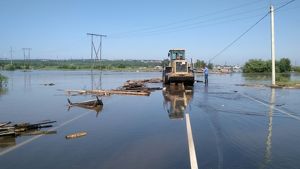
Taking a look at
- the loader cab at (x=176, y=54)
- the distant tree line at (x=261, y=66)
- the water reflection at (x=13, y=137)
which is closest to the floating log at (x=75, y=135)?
→ the water reflection at (x=13, y=137)

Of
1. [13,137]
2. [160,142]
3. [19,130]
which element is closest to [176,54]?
[19,130]

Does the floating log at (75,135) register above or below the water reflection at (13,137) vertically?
above

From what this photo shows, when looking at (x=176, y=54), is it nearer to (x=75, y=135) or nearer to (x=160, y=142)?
(x=75, y=135)

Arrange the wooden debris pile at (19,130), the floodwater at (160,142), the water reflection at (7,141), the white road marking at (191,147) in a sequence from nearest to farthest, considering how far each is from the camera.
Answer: the white road marking at (191,147)
the floodwater at (160,142)
the water reflection at (7,141)
the wooden debris pile at (19,130)

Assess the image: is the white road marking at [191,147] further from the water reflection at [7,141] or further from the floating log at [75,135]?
the water reflection at [7,141]

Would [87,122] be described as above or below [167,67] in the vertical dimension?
below

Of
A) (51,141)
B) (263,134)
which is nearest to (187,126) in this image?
(263,134)

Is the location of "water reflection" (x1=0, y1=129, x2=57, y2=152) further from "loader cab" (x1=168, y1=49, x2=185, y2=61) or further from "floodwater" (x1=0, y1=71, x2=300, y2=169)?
"loader cab" (x1=168, y1=49, x2=185, y2=61)

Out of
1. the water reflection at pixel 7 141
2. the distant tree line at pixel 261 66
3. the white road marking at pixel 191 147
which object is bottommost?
the water reflection at pixel 7 141

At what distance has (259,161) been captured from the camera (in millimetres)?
6559

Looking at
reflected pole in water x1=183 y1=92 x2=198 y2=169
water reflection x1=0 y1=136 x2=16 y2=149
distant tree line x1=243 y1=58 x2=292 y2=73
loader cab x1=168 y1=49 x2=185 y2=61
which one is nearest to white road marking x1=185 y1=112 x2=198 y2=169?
reflected pole in water x1=183 y1=92 x2=198 y2=169

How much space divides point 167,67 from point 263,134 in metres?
25.3

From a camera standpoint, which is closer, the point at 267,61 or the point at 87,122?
the point at 87,122

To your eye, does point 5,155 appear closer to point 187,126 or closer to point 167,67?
point 187,126
